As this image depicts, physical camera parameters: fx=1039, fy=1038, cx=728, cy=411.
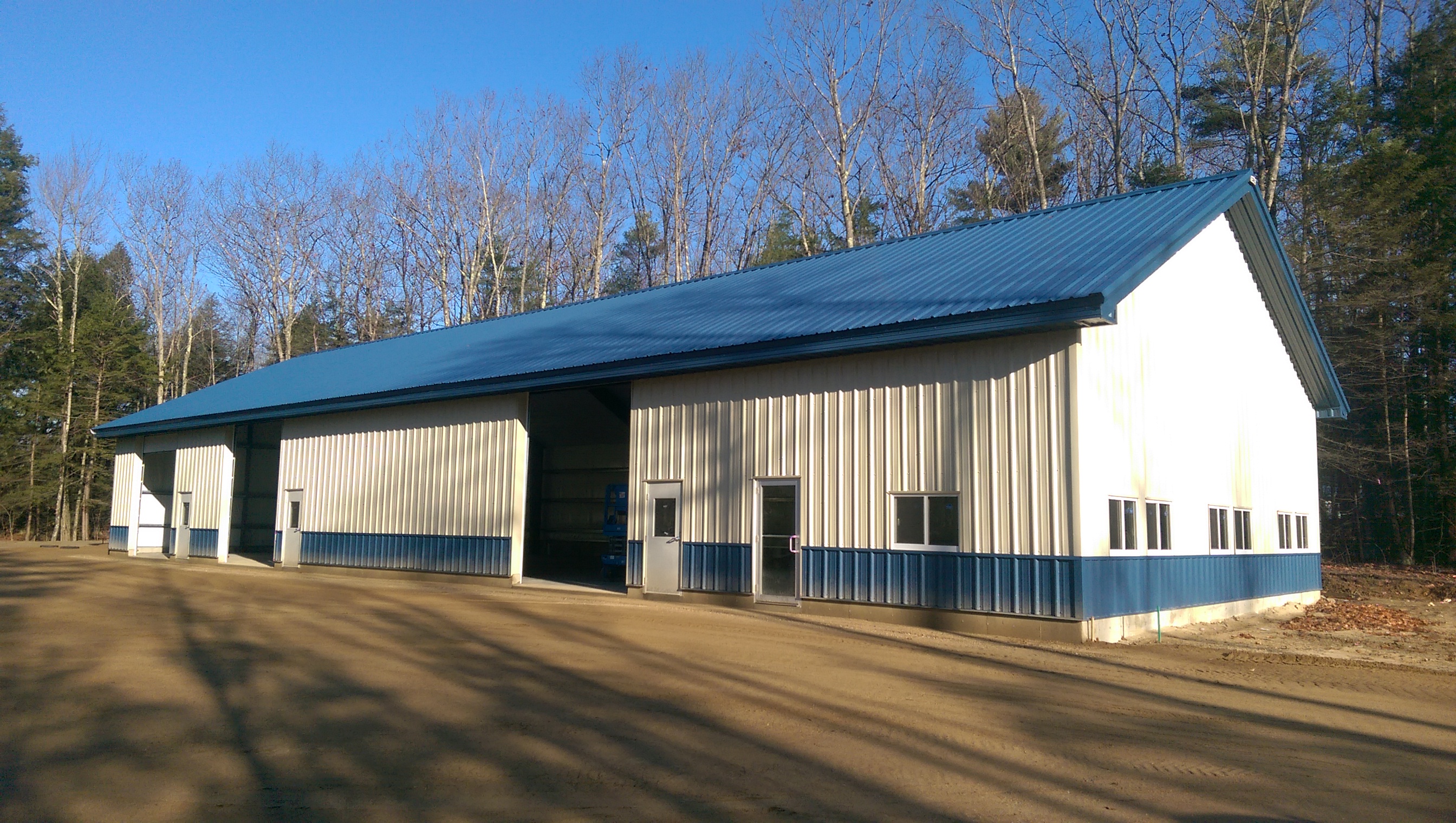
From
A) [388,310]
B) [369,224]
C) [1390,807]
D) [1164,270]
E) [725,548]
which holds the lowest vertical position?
[1390,807]

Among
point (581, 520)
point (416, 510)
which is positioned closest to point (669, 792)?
point (416, 510)

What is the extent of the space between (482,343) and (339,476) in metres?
4.96

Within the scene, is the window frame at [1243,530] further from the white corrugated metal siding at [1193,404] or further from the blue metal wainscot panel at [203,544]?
the blue metal wainscot panel at [203,544]

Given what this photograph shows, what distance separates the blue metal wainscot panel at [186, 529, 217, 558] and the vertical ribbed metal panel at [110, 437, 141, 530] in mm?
4363

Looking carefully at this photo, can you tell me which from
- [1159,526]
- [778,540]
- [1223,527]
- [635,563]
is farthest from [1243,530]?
[635,563]

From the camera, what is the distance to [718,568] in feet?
59.8

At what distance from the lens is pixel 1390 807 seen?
6.46 metres

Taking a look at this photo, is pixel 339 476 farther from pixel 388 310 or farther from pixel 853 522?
pixel 388 310

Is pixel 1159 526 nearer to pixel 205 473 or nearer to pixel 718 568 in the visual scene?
pixel 718 568

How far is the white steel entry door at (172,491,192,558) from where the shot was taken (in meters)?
31.9

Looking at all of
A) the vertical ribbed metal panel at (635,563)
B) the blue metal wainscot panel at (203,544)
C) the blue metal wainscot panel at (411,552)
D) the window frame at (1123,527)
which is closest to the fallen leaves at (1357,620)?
the window frame at (1123,527)

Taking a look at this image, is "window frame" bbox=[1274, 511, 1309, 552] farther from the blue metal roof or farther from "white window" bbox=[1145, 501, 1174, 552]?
"white window" bbox=[1145, 501, 1174, 552]

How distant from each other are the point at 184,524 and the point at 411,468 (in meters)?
12.3

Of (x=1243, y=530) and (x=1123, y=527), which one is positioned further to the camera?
(x=1243, y=530)
